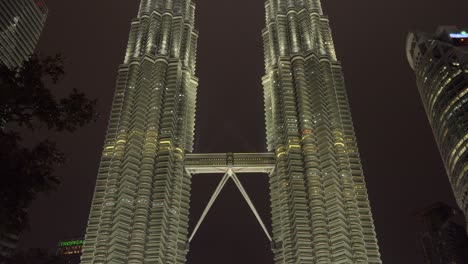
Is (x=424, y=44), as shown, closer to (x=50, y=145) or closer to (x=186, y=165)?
(x=186, y=165)

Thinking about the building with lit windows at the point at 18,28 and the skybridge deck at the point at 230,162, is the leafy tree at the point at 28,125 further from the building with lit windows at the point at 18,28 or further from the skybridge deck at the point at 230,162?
the building with lit windows at the point at 18,28

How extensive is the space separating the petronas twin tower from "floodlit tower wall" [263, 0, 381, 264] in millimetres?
220

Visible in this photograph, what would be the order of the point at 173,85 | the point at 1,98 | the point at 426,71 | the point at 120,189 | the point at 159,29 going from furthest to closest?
the point at 426,71 < the point at 159,29 < the point at 173,85 < the point at 120,189 < the point at 1,98

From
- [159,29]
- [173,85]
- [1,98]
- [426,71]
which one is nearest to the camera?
[1,98]

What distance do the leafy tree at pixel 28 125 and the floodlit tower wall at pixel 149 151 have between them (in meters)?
75.3

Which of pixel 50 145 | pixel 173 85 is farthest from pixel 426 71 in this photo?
pixel 50 145

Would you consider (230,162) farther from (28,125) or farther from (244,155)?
(28,125)

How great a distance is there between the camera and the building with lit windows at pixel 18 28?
14275 cm

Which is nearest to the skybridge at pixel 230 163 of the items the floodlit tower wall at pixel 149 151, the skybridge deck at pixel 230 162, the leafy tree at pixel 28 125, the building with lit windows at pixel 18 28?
the skybridge deck at pixel 230 162

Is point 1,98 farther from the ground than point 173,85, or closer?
closer

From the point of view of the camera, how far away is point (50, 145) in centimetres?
1833

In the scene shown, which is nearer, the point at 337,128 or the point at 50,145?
the point at 50,145

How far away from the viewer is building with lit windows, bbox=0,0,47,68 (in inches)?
5620

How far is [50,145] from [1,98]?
2.33 metres
